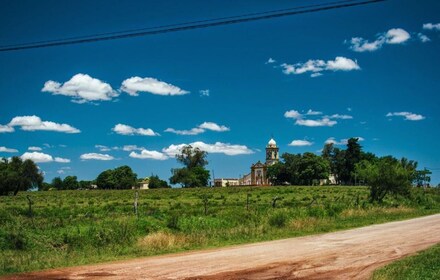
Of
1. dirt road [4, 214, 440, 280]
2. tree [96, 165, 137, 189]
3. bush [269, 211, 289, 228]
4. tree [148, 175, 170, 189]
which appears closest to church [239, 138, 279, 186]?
tree [148, 175, 170, 189]

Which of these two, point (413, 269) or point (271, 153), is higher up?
point (271, 153)

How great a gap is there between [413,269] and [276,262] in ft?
12.3

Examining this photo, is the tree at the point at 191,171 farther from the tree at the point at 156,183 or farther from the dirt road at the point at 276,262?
the dirt road at the point at 276,262

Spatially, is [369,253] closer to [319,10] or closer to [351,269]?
[351,269]

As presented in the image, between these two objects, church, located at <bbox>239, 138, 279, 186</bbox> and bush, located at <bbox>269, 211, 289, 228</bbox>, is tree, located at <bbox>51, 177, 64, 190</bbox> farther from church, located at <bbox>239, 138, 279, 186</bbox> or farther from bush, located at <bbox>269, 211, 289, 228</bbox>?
bush, located at <bbox>269, 211, 289, 228</bbox>

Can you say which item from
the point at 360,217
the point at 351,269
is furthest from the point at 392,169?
the point at 351,269

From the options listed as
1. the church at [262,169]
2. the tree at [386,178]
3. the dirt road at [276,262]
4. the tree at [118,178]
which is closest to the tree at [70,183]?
the tree at [118,178]

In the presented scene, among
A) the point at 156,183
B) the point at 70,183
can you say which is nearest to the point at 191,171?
the point at 156,183

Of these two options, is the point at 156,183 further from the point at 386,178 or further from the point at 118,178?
the point at 386,178

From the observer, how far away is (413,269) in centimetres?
1235

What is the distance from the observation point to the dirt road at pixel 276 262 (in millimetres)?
11773

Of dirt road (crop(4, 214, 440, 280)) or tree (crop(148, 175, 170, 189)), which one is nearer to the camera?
dirt road (crop(4, 214, 440, 280))

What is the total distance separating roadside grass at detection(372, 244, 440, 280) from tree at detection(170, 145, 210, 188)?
414 feet

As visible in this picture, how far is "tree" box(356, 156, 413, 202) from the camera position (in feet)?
129
